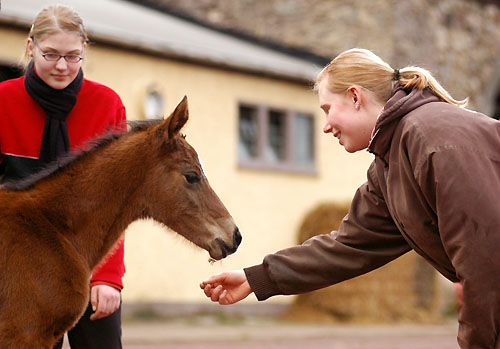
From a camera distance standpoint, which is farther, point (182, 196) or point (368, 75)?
point (182, 196)

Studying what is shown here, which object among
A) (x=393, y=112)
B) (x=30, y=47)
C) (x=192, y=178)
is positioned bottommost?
(x=192, y=178)

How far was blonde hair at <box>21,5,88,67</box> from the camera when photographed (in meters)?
4.04

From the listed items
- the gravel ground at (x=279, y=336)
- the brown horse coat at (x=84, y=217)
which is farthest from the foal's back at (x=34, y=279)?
the gravel ground at (x=279, y=336)

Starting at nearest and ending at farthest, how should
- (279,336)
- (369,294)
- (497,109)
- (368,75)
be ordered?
1. (368,75)
2. (279,336)
3. (369,294)
4. (497,109)

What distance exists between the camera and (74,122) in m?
4.27

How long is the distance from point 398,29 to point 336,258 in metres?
16.9

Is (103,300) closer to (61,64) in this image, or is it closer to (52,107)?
(52,107)

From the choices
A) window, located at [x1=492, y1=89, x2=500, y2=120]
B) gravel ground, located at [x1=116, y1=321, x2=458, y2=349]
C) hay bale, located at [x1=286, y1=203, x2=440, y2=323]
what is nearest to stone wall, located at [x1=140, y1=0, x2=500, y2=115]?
window, located at [x1=492, y1=89, x2=500, y2=120]

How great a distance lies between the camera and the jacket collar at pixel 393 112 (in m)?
3.52

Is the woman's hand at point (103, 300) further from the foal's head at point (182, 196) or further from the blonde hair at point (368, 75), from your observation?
the blonde hair at point (368, 75)

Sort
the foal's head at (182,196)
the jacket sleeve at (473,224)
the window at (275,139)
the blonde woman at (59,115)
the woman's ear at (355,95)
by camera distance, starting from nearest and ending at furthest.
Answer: the jacket sleeve at (473,224) < the woman's ear at (355,95) < the blonde woman at (59,115) < the foal's head at (182,196) < the window at (275,139)

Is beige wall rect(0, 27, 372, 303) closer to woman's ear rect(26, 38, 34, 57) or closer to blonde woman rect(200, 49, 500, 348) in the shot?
woman's ear rect(26, 38, 34, 57)

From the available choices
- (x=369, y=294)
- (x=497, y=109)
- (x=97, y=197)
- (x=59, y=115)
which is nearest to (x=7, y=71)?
(x=369, y=294)

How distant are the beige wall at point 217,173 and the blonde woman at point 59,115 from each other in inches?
371
